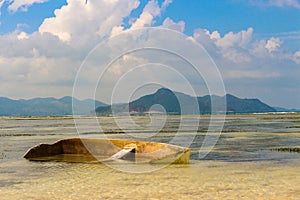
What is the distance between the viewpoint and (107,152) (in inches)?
822

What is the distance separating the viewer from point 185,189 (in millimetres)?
11992

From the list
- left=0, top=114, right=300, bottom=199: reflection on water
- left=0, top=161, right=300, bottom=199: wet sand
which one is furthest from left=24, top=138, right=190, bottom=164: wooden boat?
left=0, top=161, right=300, bottom=199: wet sand

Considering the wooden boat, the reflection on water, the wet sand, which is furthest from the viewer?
the wooden boat

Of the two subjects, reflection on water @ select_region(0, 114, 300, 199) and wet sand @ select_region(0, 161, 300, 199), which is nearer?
wet sand @ select_region(0, 161, 300, 199)

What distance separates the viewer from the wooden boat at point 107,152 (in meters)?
17.3

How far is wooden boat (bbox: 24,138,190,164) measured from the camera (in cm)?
1730

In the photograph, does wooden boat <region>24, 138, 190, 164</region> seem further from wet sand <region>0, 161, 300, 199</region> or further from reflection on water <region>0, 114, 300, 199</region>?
wet sand <region>0, 161, 300, 199</region>

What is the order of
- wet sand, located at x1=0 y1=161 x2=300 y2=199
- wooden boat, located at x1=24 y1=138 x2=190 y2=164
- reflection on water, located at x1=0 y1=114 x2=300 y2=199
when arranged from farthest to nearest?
wooden boat, located at x1=24 y1=138 x2=190 y2=164
reflection on water, located at x1=0 y1=114 x2=300 y2=199
wet sand, located at x1=0 y1=161 x2=300 y2=199

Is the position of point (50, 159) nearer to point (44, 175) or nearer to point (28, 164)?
point (28, 164)

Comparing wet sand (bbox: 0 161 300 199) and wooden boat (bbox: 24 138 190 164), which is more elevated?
wooden boat (bbox: 24 138 190 164)

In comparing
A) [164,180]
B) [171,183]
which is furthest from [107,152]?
[171,183]

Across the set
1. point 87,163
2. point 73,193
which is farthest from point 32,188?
point 87,163

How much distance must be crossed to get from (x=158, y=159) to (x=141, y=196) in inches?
246

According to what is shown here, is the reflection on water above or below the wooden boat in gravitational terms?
below
